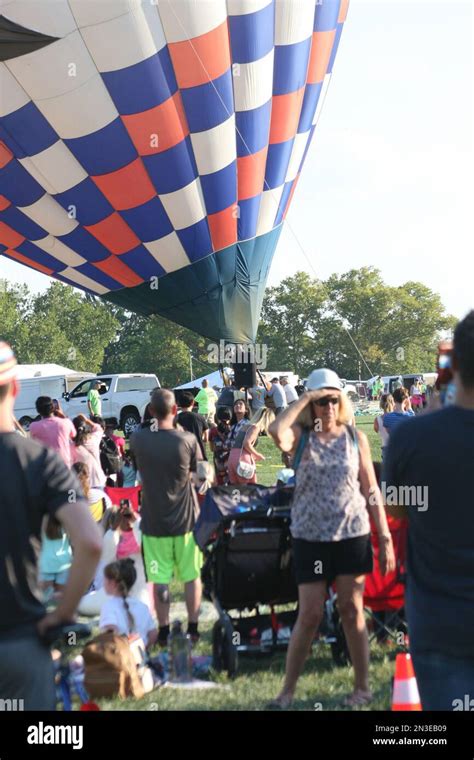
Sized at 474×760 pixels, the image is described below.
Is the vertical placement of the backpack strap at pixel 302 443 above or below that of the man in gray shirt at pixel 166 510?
above

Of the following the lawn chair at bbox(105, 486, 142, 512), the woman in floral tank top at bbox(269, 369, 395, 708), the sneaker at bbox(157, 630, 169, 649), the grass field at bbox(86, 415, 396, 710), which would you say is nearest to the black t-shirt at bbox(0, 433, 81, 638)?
the woman in floral tank top at bbox(269, 369, 395, 708)

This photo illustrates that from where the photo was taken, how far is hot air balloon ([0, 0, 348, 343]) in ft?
36.8

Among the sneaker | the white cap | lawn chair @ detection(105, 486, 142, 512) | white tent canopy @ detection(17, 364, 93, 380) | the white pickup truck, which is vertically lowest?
the sneaker

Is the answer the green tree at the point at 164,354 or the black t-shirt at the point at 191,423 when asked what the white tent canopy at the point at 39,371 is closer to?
the black t-shirt at the point at 191,423

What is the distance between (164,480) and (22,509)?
3043mm

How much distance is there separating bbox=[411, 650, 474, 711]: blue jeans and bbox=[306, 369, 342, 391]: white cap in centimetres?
182

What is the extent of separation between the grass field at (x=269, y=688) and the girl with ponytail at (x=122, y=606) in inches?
17.1

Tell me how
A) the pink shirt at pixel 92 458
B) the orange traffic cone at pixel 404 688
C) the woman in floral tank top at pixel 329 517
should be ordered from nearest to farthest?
the orange traffic cone at pixel 404 688, the woman in floral tank top at pixel 329 517, the pink shirt at pixel 92 458

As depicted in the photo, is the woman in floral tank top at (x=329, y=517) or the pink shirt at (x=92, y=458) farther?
the pink shirt at (x=92, y=458)

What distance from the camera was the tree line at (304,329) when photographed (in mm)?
73062

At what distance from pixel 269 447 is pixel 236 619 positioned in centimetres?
1209

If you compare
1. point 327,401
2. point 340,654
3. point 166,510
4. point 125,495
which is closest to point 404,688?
point 327,401

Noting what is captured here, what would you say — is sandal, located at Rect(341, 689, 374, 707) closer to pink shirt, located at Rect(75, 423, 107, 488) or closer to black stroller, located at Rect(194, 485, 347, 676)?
black stroller, located at Rect(194, 485, 347, 676)

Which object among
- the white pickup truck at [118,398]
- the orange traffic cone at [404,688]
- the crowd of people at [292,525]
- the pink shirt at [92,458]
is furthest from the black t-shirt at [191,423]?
the white pickup truck at [118,398]
